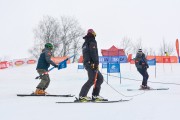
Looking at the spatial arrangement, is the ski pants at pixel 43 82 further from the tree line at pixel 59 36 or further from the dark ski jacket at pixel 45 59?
the tree line at pixel 59 36

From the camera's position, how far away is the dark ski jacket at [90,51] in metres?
8.76

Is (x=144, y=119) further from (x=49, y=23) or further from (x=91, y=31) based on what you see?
(x=49, y=23)

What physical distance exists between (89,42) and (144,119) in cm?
341

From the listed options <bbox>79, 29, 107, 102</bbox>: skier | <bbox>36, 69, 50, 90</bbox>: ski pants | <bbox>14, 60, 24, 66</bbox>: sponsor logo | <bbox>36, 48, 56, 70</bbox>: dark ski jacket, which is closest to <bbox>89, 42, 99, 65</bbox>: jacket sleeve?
<bbox>79, 29, 107, 102</bbox>: skier

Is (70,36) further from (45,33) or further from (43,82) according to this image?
(43,82)

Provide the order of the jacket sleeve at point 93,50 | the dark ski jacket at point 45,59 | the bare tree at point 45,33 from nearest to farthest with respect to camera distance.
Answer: the jacket sleeve at point 93,50 → the dark ski jacket at point 45,59 → the bare tree at point 45,33

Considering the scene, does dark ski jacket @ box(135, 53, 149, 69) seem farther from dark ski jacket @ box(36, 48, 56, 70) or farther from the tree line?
the tree line

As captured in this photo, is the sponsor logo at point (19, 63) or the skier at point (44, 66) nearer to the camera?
the skier at point (44, 66)

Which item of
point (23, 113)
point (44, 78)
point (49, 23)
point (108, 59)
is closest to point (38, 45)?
point (49, 23)

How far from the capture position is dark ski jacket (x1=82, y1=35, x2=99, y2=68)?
8.76 m

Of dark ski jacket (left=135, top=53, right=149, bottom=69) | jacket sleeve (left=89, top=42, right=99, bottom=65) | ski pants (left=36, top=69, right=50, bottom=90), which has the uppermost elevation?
jacket sleeve (left=89, top=42, right=99, bottom=65)

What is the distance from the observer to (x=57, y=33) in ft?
245

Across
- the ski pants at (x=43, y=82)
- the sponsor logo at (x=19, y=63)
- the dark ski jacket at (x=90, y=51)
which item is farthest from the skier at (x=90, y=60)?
the sponsor logo at (x=19, y=63)

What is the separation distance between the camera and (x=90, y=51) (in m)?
8.78
